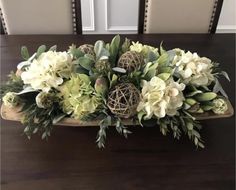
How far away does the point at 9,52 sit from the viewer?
1.24 m

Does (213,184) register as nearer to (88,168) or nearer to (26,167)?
(88,168)

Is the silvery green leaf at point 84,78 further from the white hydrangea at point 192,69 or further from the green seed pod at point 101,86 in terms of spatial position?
the white hydrangea at point 192,69

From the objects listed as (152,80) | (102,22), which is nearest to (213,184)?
(152,80)

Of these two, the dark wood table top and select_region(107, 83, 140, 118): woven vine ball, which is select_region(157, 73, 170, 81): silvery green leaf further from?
the dark wood table top

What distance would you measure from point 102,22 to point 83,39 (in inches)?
35.9

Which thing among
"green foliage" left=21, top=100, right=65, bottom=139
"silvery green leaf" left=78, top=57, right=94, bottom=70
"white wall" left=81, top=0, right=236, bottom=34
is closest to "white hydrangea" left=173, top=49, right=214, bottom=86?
"silvery green leaf" left=78, top=57, right=94, bottom=70

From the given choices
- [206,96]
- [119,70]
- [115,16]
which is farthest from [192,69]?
[115,16]

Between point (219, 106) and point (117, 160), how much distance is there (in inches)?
12.1

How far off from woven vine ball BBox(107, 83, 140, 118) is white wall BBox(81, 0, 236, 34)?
1383 millimetres

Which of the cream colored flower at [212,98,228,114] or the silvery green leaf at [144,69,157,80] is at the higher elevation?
the silvery green leaf at [144,69,157,80]

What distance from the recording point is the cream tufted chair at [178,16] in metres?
1.40

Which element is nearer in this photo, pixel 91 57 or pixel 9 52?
pixel 91 57

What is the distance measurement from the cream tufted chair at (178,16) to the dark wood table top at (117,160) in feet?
1.97

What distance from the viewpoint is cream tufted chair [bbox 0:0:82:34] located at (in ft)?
4.46
